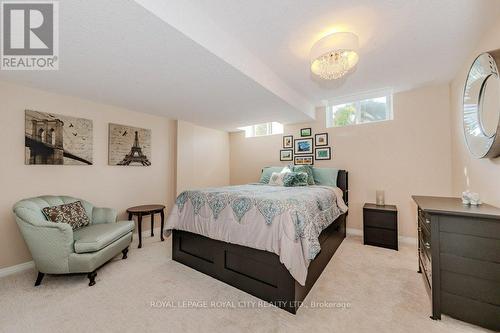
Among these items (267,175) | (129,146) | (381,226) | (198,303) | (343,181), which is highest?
(129,146)

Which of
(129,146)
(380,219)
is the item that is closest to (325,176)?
(380,219)

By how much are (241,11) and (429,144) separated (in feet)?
11.4

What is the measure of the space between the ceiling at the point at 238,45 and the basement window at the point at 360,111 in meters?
0.56

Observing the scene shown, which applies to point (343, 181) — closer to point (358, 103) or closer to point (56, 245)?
point (358, 103)

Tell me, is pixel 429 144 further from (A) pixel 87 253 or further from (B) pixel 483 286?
(A) pixel 87 253

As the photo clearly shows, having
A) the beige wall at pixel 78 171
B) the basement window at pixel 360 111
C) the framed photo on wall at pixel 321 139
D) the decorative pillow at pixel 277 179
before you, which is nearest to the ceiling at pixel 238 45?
the beige wall at pixel 78 171

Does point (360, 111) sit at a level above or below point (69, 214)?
above

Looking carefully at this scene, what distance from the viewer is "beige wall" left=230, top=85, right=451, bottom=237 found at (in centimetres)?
310

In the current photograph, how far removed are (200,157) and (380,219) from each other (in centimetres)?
383

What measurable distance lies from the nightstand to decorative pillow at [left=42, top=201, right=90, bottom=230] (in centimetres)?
422

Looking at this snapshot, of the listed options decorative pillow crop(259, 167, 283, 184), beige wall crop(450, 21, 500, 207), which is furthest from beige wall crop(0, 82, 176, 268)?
beige wall crop(450, 21, 500, 207)

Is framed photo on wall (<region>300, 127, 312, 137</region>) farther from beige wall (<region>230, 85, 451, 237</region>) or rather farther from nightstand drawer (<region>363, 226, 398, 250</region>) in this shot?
nightstand drawer (<region>363, 226, 398, 250</region>)

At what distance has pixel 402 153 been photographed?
3.38 meters

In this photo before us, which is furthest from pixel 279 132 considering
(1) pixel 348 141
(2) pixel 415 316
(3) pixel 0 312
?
(3) pixel 0 312
